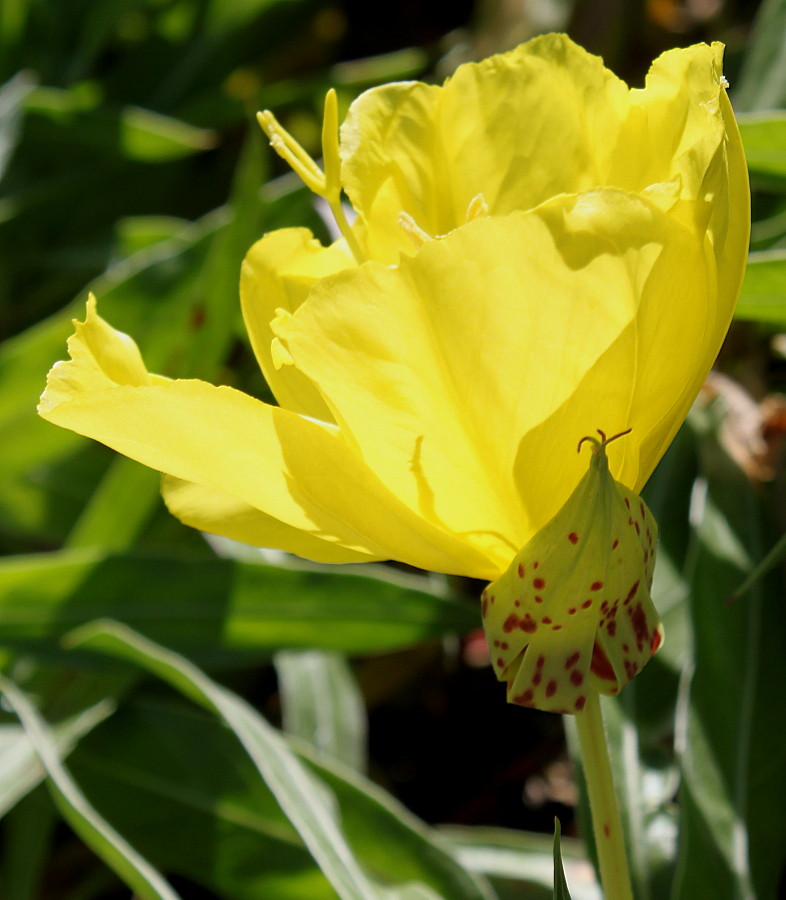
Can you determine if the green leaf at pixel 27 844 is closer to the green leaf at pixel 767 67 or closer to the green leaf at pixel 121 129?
the green leaf at pixel 121 129

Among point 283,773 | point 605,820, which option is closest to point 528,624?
point 605,820

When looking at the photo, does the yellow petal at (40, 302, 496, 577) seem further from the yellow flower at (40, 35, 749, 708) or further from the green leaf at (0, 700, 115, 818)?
the green leaf at (0, 700, 115, 818)

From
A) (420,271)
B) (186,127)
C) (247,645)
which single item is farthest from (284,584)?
(186,127)

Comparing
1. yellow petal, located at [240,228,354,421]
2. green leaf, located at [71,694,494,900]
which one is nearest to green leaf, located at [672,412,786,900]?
green leaf, located at [71,694,494,900]

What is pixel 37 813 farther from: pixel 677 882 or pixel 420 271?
pixel 420 271

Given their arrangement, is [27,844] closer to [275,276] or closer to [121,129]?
[275,276]

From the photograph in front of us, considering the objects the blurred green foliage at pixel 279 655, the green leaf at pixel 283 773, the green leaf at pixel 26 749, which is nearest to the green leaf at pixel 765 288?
the blurred green foliage at pixel 279 655
